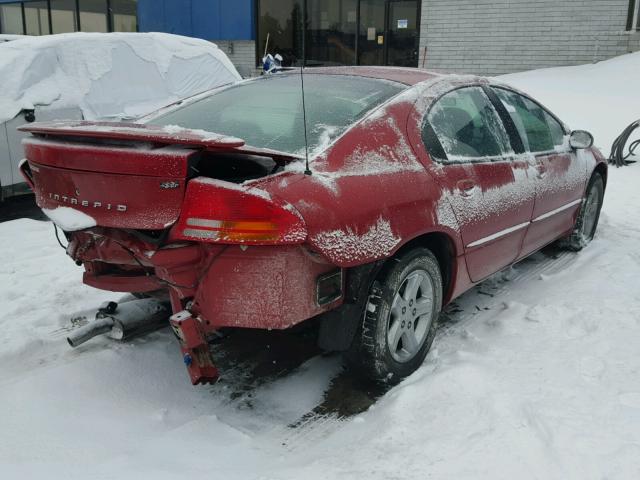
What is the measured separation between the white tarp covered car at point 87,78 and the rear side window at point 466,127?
3.99 meters

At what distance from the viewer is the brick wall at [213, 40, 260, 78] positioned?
18.7 m

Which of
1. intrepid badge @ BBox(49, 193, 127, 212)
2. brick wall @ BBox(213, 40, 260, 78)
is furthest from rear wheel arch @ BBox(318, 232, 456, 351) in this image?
brick wall @ BBox(213, 40, 260, 78)

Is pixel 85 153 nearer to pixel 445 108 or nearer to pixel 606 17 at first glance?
pixel 445 108

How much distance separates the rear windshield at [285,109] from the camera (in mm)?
2997

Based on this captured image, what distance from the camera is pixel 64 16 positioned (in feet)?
77.4

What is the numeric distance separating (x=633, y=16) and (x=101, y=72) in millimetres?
12498

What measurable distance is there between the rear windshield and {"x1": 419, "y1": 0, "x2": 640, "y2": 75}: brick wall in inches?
490

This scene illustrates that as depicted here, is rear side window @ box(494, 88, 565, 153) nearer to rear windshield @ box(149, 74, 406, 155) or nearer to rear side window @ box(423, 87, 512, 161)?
rear side window @ box(423, 87, 512, 161)

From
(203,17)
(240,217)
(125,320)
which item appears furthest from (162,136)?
(203,17)

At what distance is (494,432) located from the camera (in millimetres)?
2604

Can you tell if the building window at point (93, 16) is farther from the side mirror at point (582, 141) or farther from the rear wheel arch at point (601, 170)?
the side mirror at point (582, 141)

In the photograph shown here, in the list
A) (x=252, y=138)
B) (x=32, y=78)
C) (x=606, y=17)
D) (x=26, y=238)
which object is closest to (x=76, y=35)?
(x=32, y=78)

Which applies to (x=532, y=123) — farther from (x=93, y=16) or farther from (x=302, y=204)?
(x=93, y=16)


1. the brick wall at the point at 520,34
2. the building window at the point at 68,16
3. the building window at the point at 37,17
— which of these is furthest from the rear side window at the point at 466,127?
the building window at the point at 37,17
